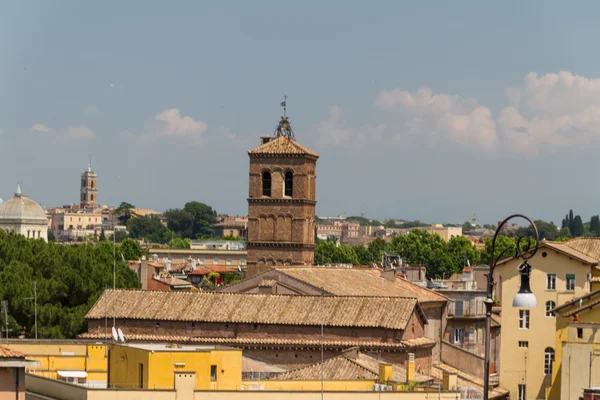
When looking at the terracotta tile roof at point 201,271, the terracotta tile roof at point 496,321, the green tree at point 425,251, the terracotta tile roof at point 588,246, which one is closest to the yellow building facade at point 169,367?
the terracotta tile roof at point 588,246

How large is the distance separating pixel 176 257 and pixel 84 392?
5302 inches

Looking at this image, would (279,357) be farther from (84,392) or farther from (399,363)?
(84,392)

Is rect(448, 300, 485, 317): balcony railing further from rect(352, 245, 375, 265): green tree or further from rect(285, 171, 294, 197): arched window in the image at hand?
rect(352, 245, 375, 265): green tree

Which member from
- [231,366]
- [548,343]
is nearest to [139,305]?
[548,343]

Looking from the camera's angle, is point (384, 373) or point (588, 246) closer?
point (384, 373)

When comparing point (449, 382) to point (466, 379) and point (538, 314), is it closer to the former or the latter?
point (466, 379)

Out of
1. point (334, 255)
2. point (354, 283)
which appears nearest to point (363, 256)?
point (334, 255)

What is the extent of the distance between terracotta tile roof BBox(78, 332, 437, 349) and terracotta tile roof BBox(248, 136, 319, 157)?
79.7 ft

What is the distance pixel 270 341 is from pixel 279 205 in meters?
26.1

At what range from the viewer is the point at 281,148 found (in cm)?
8462

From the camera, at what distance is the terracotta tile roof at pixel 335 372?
4709 centimetres

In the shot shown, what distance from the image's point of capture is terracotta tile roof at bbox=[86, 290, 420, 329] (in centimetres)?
5897

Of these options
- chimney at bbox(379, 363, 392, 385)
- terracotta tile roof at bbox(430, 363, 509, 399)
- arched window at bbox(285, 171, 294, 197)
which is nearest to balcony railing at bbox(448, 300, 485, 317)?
terracotta tile roof at bbox(430, 363, 509, 399)

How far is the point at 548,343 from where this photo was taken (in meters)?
62.3
